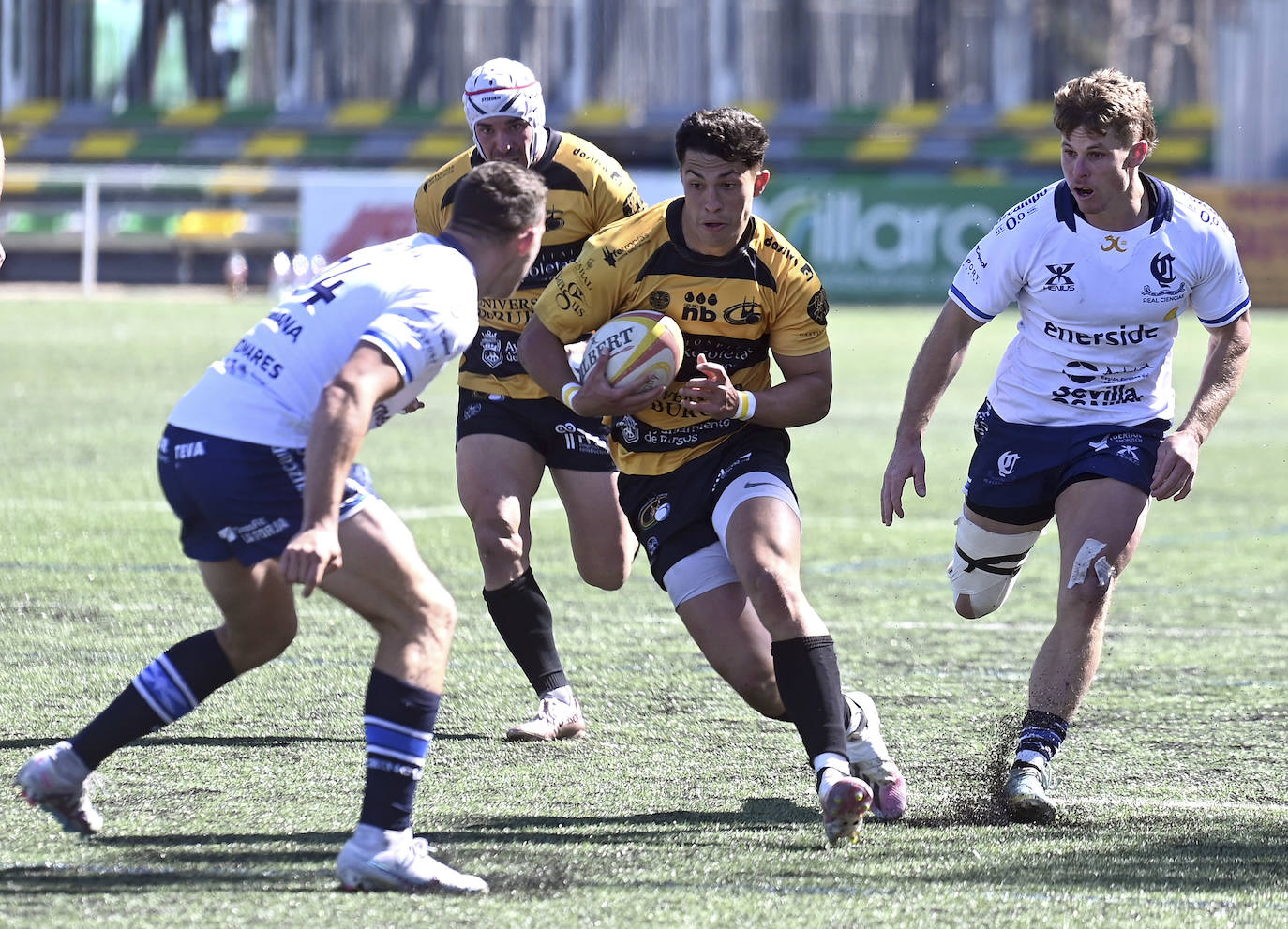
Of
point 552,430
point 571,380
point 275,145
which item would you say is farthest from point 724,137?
point 275,145

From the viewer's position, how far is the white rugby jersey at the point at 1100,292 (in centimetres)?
580

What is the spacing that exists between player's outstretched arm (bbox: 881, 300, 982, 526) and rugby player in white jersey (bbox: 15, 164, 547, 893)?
1610 millimetres

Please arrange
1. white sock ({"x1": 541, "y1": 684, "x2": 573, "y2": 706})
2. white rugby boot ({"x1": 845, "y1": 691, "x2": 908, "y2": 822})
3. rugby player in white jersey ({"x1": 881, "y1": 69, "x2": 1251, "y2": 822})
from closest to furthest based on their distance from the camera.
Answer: white rugby boot ({"x1": 845, "y1": 691, "x2": 908, "y2": 822})
rugby player in white jersey ({"x1": 881, "y1": 69, "x2": 1251, "y2": 822})
white sock ({"x1": 541, "y1": 684, "x2": 573, "y2": 706})

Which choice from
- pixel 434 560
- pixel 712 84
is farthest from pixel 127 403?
pixel 712 84

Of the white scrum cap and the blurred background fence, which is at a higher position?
the white scrum cap

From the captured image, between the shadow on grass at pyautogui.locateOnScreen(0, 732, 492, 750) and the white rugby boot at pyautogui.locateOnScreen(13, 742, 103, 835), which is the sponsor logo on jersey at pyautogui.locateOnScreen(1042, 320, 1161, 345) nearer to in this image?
the shadow on grass at pyautogui.locateOnScreen(0, 732, 492, 750)

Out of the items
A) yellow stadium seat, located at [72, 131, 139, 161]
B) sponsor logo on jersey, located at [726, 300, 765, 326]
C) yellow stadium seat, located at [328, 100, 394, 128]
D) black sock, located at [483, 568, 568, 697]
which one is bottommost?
yellow stadium seat, located at [72, 131, 139, 161]

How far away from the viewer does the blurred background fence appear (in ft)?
120

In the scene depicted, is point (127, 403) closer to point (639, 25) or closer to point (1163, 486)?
point (1163, 486)

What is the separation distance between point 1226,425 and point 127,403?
398 inches

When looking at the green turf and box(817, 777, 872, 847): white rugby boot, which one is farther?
box(817, 777, 872, 847): white rugby boot

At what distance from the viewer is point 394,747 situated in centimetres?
453

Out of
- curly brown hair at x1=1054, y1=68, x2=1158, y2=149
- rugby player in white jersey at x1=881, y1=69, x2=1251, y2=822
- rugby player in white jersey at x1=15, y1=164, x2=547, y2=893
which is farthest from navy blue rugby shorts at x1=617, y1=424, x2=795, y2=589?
curly brown hair at x1=1054, y1=68, x2=1158, y2=149

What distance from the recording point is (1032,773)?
17.7 ft
